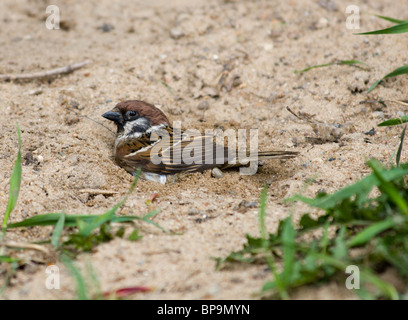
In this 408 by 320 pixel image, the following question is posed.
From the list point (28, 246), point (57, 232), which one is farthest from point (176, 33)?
point (28, 246)

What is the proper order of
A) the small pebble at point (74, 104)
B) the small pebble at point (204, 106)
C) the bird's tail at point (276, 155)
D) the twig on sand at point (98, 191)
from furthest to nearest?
the small pebble at point (204, 106) → the small pebble at point (74, 104) → the bird's tail at point (276, 155) → the twig on sand at point (98, 191)

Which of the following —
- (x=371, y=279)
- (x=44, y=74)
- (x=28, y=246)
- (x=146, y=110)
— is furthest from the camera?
(x=44, y=74)

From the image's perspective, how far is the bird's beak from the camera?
456cm

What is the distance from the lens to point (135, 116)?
4672 mm

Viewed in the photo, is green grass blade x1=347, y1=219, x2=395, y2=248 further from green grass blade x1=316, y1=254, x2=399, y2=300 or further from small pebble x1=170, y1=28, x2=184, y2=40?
small pebble x1=170, y1=28, x2=184, y2=40

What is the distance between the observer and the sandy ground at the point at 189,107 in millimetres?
2545

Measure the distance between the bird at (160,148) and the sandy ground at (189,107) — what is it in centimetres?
13

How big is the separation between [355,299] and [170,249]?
1052mm

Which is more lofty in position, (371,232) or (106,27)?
(106,27)

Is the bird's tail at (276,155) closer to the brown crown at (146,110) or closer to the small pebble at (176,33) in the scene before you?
the brown crown at (146,110)

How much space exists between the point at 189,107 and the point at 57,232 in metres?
2.66

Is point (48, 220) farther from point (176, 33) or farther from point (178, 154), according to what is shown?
point (176, 33)

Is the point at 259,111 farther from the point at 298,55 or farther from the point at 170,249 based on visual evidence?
the point at 170,249

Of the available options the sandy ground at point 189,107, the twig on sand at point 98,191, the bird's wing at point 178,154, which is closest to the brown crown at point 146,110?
the bird's wing at point 178,154
